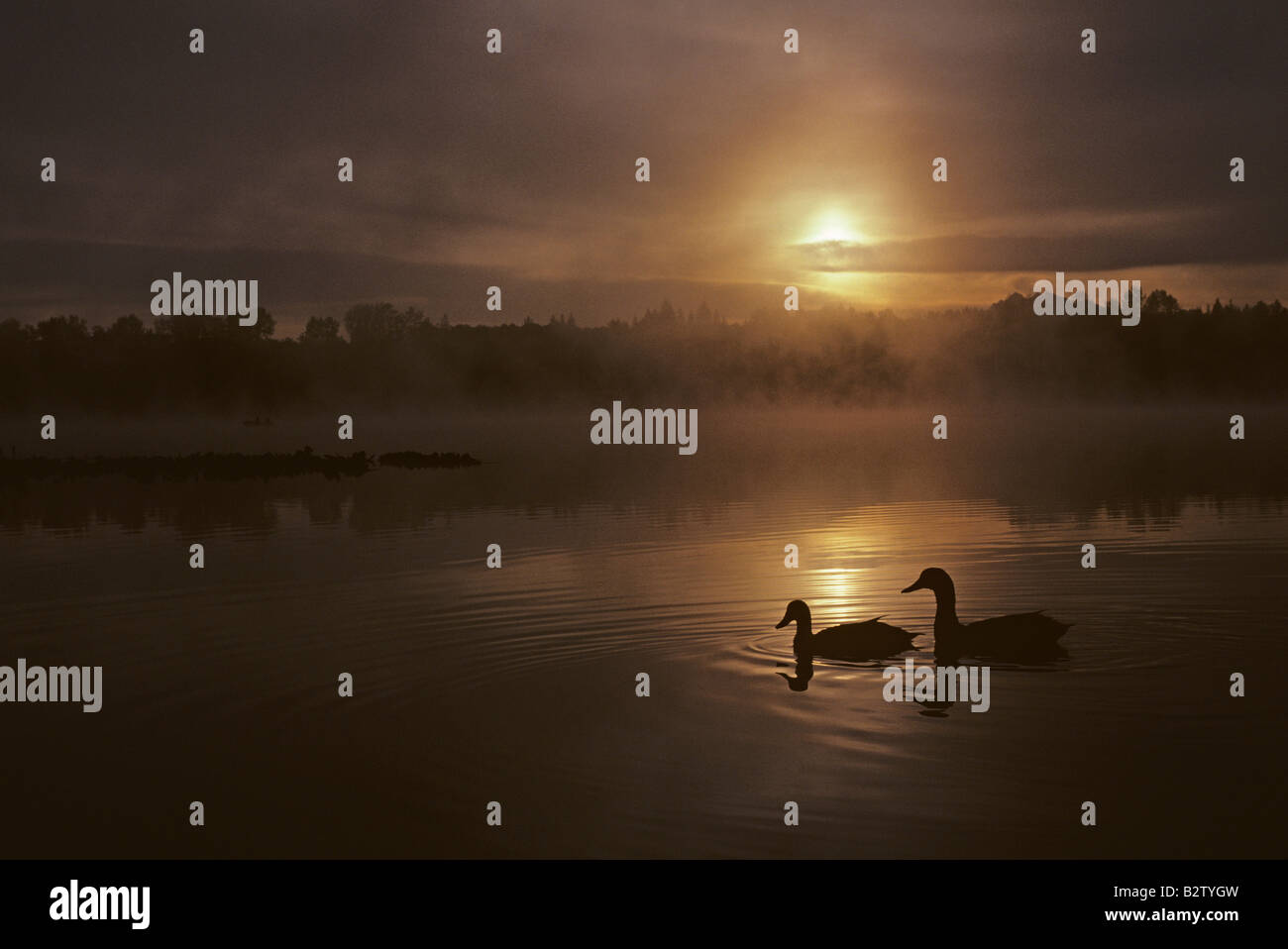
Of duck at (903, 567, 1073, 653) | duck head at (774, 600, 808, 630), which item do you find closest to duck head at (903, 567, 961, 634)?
duck at (903, 567, 1073, 653)

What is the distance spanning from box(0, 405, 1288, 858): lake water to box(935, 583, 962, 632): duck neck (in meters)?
0.50

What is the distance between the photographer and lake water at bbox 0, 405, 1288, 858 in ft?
38.5

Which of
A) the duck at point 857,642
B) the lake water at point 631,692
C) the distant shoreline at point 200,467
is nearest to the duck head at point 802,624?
the duck at point 857,642

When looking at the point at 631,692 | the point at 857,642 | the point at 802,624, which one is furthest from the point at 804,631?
the point at 631,692

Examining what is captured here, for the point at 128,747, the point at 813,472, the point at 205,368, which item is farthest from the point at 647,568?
the point at 205,368

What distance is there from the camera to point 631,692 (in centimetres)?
1644

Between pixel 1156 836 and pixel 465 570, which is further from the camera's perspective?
pixel 465 570

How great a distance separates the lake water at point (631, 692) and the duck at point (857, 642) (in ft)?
1.06

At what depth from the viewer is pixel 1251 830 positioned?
1120cm

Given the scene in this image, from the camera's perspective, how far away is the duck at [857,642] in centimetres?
1778

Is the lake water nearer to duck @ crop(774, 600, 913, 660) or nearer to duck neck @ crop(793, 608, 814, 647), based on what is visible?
duck @ crop(774, 600, 913, 660)

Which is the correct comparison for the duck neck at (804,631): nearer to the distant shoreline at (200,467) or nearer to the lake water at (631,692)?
the lake water at (631,692)

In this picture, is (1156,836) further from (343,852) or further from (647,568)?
(647,568)

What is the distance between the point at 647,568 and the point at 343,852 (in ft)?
51.9
